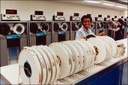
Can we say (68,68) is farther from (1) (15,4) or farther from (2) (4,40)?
(1) (15,4)

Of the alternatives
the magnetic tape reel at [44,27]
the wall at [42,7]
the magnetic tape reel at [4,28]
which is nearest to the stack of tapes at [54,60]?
the magnetic tape reel at [4,28]

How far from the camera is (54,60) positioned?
3.86ft

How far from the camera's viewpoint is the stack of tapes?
110cm

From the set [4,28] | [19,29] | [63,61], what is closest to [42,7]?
[19,29]

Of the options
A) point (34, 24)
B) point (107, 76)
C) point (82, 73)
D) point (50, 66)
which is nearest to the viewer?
point (50, 66)

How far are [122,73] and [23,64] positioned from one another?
135 cm

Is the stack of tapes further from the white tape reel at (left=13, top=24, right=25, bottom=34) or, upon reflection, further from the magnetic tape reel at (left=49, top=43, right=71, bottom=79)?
the white tape reel at (left=13, top=24, right=25, bottom=34)

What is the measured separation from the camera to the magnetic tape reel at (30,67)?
1.08 meters

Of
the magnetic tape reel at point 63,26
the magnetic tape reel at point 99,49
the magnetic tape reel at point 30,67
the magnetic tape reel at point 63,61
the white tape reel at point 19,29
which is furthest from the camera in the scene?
the magnetic tape reel at point 63,26

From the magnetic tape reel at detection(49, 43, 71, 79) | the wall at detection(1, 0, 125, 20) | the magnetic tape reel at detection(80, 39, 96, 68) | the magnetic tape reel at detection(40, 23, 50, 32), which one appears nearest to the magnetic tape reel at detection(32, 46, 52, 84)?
the magnetic tape reel at detection(49, 43, 71, 79)

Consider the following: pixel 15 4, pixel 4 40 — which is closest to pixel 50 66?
pixel 4 40

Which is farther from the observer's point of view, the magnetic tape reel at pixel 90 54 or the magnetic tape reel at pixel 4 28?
the magnetic tape reel at pixel 4 28

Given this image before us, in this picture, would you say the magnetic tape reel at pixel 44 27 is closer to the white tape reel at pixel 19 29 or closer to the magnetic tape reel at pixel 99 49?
the white tape reel at pixel 19 29

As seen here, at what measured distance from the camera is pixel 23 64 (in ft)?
3.98
